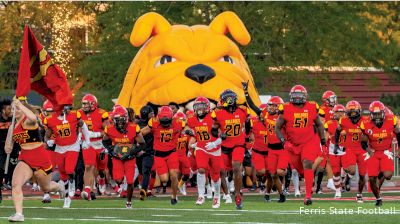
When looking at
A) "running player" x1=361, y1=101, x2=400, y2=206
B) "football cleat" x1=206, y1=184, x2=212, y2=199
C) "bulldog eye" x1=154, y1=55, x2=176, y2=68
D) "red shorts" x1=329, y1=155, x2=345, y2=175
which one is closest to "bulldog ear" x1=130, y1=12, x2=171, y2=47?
"bulldog eye" x1=154, y1=55, x2=176, y2=68

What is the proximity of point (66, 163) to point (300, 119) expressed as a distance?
14.2 ft

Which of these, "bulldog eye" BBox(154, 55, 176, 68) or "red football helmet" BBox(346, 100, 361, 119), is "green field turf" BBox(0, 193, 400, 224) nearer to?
"red football helmet" BBox(346, 100, 361, 119)

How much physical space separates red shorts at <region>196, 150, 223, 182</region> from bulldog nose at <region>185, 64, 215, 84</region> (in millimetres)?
7640

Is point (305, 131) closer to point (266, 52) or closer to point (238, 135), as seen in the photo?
point (238, 135)

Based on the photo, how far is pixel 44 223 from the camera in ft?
61.8

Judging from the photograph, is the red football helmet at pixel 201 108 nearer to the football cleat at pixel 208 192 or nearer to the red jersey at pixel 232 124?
the red jersey at pixel 232 124

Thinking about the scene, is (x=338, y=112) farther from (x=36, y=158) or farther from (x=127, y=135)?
(x=36, y=158)

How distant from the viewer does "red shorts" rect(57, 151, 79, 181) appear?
2512 cm

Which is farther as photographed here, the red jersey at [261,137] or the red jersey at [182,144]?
the red jersey at [182,144]

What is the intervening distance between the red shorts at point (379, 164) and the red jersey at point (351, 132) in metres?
3.12

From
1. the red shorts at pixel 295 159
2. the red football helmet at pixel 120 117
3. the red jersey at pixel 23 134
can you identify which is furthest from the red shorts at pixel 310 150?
the red jersey at pixel 23 134

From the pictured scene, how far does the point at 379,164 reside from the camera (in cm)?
A: 2378

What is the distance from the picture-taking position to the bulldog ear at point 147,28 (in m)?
32.8

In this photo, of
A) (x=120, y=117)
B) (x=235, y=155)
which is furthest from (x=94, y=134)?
(x=235, y=155)
